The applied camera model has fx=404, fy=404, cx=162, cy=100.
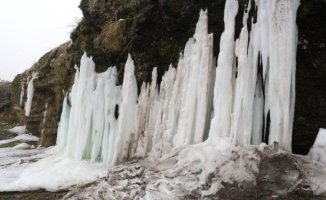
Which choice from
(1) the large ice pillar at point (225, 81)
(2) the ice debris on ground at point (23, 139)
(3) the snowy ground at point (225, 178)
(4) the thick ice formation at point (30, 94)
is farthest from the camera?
(4) the thick ice formation at point (30, 94)

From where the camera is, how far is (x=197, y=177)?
780 centimetres

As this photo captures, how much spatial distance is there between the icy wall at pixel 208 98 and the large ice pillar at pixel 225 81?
0.02 meters

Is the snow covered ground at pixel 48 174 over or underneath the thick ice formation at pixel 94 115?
underneath

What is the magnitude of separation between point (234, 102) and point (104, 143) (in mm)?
5056

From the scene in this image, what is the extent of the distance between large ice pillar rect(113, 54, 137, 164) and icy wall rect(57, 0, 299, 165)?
0.09ft

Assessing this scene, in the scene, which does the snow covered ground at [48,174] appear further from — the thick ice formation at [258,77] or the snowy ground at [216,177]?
the thick ice formation at [258,77]

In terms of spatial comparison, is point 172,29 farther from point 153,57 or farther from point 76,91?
point 76,91

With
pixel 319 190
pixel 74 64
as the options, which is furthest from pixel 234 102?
pixel 74 64

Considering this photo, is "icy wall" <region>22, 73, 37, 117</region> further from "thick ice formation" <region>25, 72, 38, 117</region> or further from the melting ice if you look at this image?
the melting ice

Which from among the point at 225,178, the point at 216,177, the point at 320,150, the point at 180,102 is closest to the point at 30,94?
the point at 180,102

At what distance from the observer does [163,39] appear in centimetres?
1086

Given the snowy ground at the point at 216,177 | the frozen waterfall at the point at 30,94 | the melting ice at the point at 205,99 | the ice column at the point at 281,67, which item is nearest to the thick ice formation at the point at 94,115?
the melting ice at the point at 205,99

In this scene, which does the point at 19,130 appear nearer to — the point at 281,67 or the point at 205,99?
the point at 205,99

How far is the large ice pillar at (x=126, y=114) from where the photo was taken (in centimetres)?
1134
